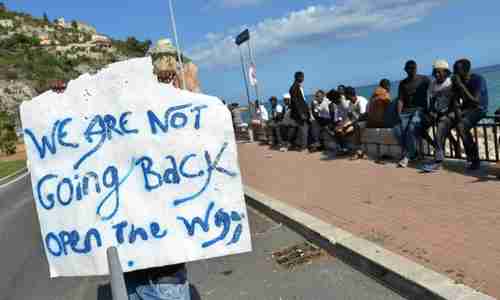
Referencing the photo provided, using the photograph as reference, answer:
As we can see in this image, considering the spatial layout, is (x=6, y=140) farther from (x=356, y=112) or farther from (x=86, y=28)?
(x=86, y=28)

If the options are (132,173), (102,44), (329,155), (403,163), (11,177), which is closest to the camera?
(132,173)

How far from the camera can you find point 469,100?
7477 millimetres

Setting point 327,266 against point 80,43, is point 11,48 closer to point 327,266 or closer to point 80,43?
point 80,43

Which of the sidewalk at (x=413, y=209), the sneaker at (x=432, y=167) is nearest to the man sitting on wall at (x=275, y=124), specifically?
the sidewalk at (x=413, y=209)

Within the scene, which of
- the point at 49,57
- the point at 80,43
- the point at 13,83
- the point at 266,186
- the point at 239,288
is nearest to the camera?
the point at 239,288

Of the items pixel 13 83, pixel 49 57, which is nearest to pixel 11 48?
pixel 49 57

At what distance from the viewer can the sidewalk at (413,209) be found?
4294mm

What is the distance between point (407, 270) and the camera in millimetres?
4129

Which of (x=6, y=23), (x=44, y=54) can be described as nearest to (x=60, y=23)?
(x=6, y=23)

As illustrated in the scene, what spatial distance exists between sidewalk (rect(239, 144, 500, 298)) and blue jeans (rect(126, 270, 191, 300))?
224cm

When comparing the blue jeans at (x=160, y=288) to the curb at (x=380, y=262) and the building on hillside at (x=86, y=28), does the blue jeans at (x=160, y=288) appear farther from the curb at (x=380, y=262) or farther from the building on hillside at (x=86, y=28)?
the building on hillside at (x=86, y=28)

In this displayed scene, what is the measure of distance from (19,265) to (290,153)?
26.0ft

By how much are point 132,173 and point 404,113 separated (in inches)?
269

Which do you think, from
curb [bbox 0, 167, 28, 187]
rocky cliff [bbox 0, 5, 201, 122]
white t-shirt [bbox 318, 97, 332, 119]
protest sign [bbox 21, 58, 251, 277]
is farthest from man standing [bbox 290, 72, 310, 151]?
rocky cliff [bbox 0, 5, 201, 122]
